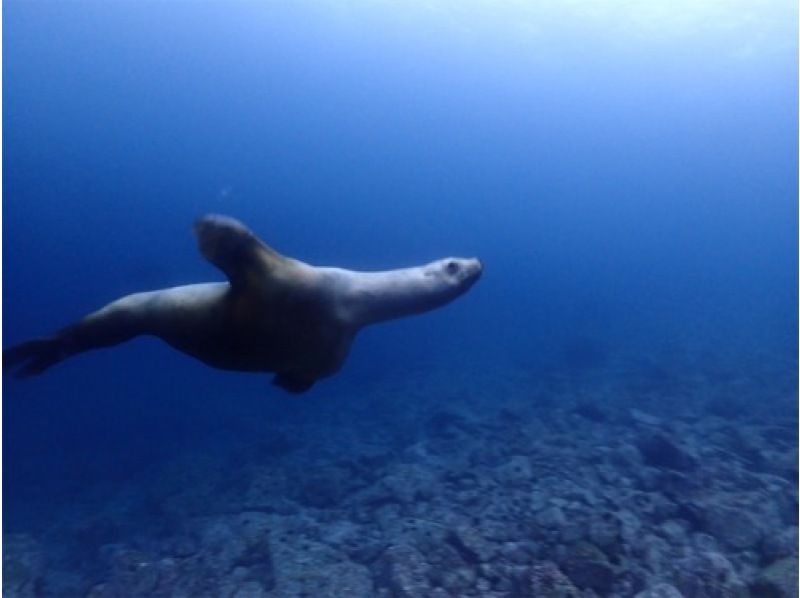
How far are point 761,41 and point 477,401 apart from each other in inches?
1298

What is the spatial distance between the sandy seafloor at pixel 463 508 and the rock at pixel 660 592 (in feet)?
0.07

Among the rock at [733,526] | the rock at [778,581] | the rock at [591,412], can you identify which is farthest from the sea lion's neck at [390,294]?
the rock at [591,412]

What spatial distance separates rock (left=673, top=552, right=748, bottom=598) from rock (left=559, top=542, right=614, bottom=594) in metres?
0.81

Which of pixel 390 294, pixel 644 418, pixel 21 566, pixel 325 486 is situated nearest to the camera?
pixel 390 294

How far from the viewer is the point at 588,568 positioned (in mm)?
7809

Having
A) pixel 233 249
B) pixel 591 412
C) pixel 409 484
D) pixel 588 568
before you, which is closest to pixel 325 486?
pixel 409 484

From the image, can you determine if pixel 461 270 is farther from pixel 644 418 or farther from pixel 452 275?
pixel 644 418

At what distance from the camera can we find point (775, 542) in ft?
27.6

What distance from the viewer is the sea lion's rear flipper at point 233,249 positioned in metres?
3.99

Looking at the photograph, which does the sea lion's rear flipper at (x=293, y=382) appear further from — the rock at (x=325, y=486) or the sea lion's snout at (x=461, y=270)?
the rock at (x=325, y=486)

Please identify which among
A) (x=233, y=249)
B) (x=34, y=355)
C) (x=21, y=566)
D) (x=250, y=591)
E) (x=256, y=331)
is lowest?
(x=21, y=566)

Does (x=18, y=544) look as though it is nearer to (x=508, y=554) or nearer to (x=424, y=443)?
(x=424, y=443)

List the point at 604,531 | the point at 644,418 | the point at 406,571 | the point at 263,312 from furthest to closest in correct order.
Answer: the point at 644,418 → the point at 604,531 → the point at 406,571 → the point at 263,312

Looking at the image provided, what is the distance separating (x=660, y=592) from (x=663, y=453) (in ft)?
16.7
